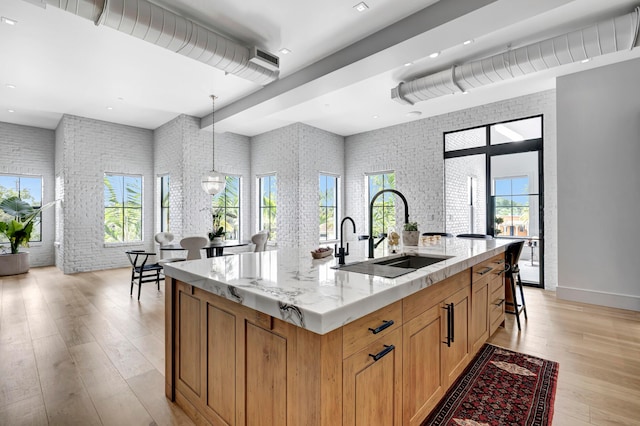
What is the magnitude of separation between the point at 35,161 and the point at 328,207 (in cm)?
689

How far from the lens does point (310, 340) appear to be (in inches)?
43.8

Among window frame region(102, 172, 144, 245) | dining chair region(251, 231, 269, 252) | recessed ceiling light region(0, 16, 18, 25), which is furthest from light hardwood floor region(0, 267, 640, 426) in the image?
recessed ceiling light region(0, 16, 18, 25)

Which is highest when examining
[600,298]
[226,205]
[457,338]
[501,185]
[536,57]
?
[536,57]

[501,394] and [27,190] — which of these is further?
[27,190]

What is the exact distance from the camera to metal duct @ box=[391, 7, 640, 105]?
9.36 feet

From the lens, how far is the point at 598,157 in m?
4.20

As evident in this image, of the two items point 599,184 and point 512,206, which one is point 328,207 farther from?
point 599,184

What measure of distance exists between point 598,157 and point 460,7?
3.12 metres

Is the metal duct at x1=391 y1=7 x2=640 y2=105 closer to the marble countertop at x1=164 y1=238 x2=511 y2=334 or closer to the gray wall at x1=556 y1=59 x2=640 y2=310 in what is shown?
the gray wall at x1=556 y1=59 x2=640 y2=310

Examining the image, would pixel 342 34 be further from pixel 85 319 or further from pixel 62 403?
pixel 85 319

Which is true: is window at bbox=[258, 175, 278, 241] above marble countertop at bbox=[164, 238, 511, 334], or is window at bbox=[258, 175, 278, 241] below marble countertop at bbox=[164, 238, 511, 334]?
above

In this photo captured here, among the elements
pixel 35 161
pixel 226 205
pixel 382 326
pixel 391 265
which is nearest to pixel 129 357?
pixel 391 265

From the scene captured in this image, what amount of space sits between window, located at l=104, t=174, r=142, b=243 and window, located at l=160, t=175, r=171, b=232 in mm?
577

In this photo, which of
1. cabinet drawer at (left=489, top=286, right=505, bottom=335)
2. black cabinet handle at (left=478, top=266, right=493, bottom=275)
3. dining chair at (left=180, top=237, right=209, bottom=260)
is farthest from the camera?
dining chair at (left=180, top=237, right=209, bottom=260)
